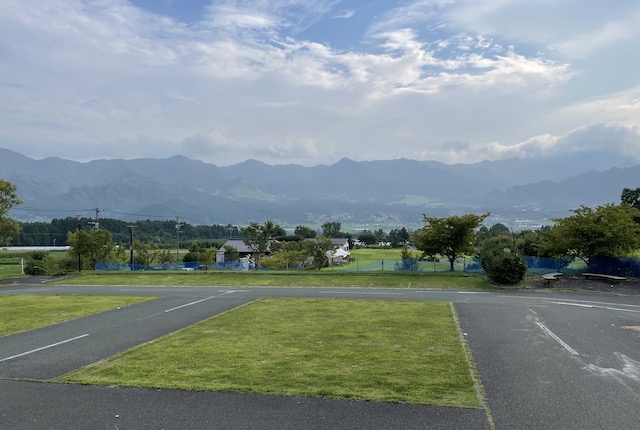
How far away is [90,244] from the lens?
116 feet

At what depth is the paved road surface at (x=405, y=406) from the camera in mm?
6359

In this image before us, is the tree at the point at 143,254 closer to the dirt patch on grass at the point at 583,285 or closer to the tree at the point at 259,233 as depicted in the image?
the tree at the point at 259,233

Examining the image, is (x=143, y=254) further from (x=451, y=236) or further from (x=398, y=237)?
(x=398, y=237)

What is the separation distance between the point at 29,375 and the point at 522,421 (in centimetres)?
886

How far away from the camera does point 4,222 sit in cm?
3178

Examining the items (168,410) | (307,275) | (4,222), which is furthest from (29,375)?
(4,222)

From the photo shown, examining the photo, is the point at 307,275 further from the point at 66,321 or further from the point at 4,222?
the point at 4,222

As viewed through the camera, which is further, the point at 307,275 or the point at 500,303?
the point at 307,275

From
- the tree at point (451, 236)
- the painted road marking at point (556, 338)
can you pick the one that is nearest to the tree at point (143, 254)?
the tree at point (451, 236)

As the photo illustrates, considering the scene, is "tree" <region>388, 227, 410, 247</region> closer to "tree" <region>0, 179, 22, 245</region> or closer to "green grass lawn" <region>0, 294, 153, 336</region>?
"tree" <region>0, 179, 22, 245</region>

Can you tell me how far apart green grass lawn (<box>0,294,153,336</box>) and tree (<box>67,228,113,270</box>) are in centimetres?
1233

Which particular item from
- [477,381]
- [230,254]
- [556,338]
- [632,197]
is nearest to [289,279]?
[556,338]

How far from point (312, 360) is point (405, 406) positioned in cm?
294

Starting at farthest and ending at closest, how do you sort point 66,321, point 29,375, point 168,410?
point 66,321, point 29,375, point 168,410
